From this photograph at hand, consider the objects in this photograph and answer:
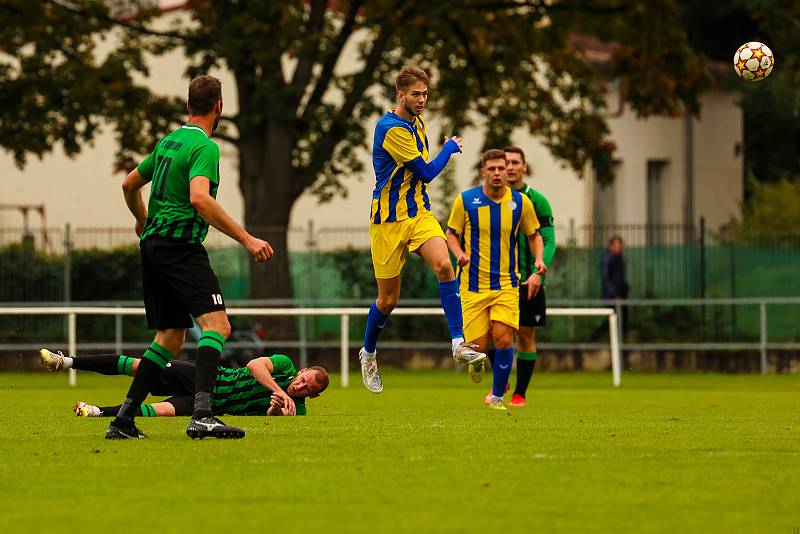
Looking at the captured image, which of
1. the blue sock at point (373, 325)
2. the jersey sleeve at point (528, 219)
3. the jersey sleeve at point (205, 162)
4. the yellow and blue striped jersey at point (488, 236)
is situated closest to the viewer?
the jersey sleeve at point (205, 162)

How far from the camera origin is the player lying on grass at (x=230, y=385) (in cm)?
1162

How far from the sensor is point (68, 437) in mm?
9781

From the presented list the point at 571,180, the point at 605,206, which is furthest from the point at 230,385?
the point at 605,206

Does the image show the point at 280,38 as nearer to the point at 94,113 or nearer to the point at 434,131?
the point at 94,113

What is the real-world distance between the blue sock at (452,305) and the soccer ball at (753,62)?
3.87 m

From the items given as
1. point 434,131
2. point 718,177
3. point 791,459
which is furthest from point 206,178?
point 718,177

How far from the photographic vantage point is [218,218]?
8.91 m

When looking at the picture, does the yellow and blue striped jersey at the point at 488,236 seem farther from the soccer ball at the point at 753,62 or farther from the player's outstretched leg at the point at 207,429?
the player's outstretched leg at the point at 207,429

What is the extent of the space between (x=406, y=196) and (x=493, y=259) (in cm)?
190

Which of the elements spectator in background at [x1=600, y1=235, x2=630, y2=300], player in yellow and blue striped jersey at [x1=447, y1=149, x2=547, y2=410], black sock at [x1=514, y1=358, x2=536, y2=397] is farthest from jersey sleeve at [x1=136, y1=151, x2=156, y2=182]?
spectator in background at [x1=600, y1=235, x2=630, y2=300]

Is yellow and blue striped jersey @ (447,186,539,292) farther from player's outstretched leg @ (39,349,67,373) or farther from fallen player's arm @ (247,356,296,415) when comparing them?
player's outstretched leg @ (39,349,67,373)

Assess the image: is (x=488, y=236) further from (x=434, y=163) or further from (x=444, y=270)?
(x=434, y=163)

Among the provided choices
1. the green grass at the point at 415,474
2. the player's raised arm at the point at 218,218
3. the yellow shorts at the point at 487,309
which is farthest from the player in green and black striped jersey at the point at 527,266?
the player's raised arm at the point at 218,218

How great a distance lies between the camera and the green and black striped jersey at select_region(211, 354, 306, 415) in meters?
11.9
